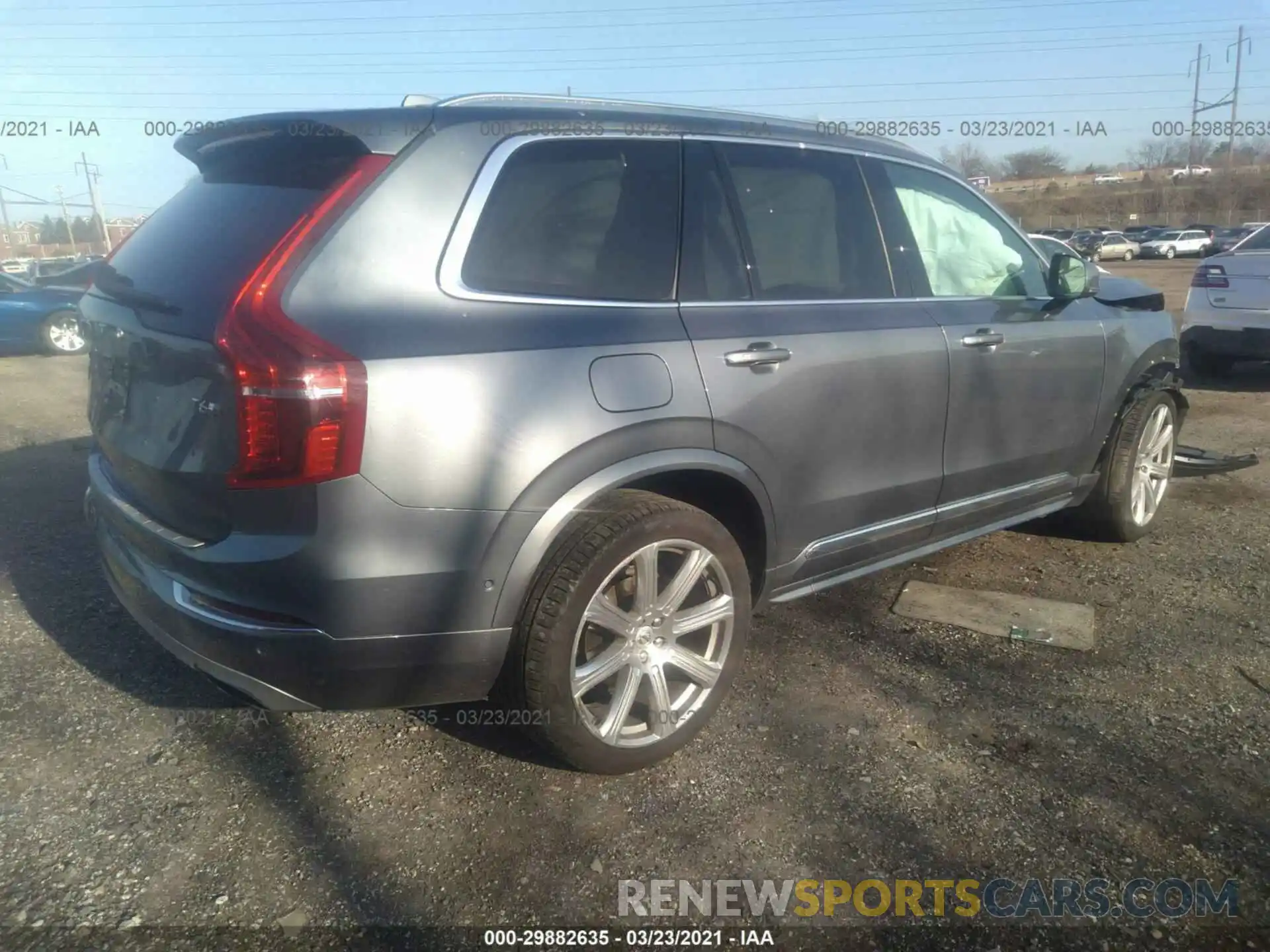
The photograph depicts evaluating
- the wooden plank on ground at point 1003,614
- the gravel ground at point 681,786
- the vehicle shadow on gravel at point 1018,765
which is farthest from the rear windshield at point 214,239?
the wooden plank on ground at point 1003,614

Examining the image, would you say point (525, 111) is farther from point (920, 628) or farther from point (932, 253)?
point (920, 628)

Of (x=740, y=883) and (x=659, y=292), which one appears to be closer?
(x=740, y=883)

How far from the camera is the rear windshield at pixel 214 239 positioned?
2.37 meters

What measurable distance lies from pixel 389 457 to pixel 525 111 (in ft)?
3.59

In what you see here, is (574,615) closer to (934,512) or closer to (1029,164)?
(934,512)

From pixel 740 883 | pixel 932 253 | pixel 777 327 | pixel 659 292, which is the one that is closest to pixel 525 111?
pixel 659 292

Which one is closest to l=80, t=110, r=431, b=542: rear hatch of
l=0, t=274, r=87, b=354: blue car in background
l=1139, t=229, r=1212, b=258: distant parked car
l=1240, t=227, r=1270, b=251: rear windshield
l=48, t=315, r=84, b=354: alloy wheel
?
l=1240, t=227, r=1270, b=251: rear windshield

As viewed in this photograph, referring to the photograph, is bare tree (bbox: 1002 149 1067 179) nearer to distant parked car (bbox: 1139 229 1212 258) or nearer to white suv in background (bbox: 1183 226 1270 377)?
distant parked car (bbox: 1139 229 1212 258)

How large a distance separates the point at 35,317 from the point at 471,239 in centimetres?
1277

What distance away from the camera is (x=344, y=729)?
3.08 meters

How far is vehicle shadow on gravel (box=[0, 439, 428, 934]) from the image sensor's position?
2.43 meters

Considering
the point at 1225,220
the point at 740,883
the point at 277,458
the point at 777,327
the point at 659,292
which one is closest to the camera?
the point at 277,458

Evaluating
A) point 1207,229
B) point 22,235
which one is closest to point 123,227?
point 1207,229

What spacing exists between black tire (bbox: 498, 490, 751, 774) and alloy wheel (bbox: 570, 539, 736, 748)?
0.03 m
